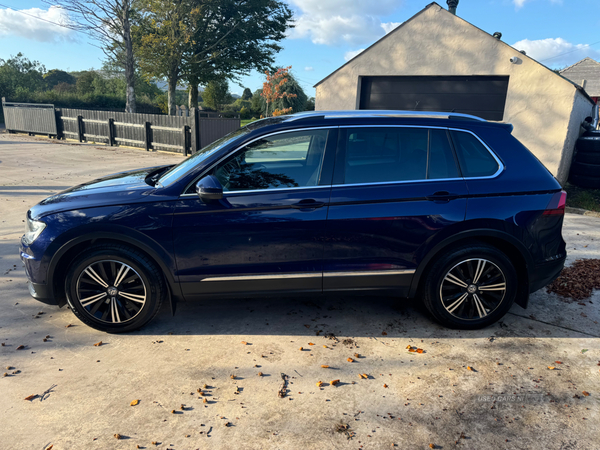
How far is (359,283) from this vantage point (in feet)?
11.7

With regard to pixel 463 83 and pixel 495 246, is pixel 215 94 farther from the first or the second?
pixel 495 246

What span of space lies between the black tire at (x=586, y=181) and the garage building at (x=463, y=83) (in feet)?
1.40

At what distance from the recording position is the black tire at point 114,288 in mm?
3408

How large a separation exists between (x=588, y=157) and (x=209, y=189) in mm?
11943

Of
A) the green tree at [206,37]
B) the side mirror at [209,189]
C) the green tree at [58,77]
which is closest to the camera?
the side mirror at [209,189]

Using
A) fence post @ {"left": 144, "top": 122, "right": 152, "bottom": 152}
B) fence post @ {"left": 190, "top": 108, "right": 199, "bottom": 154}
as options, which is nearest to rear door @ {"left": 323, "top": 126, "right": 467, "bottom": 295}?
fence post @ {"left": 190, "top": 108, "right": 199, "bottom": 154}

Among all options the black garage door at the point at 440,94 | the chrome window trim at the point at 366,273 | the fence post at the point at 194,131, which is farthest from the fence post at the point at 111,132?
the chrome window trim at the point at 366,273

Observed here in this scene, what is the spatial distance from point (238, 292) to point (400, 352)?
1441 mm

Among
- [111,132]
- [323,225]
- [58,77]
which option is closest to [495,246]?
[323,225]

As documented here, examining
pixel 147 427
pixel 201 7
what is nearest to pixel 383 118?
pixel 147 427

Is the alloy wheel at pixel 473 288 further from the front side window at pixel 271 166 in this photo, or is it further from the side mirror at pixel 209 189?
the side mirror at pixel 209 189

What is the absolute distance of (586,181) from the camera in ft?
36.9

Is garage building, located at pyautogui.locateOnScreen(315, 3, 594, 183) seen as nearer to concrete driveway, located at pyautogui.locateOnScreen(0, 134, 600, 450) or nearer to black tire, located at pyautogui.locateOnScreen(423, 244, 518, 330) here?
concrete driveway, located at pyautogui.locateOnScreen(0, 134, 600, 450)

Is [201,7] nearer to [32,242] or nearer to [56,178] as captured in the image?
[56,178]
